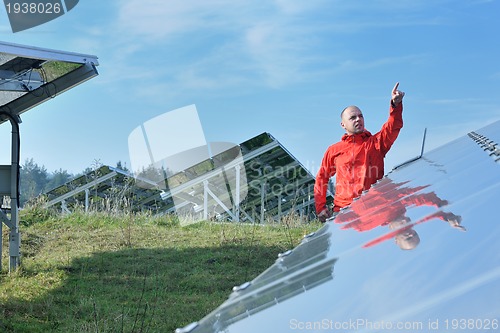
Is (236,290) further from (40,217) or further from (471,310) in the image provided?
(40,217)

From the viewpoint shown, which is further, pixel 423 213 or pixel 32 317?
pixel 32 317

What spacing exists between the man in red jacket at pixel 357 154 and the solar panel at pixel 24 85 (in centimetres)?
403

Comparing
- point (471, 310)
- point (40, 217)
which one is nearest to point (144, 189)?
point (40, 217)

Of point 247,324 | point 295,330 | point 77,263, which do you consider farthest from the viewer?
point 77,263

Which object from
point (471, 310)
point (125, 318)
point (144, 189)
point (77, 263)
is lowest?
point (471, 310)

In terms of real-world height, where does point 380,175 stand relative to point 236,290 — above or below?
above

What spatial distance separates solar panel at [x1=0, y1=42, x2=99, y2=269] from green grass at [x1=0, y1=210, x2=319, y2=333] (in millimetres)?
866

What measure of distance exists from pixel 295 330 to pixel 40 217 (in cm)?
1198

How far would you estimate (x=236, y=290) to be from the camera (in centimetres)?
209

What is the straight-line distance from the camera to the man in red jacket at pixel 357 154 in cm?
552

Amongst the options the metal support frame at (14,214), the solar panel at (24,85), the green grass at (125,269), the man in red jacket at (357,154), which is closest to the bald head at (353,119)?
the man in red jacket at (357,154)

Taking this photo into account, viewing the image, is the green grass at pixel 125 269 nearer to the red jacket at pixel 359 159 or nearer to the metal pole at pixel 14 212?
the metal pole at pixel 14 212

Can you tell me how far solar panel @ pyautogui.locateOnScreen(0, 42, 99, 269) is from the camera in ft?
27.5

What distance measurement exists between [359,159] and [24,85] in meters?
4.95
